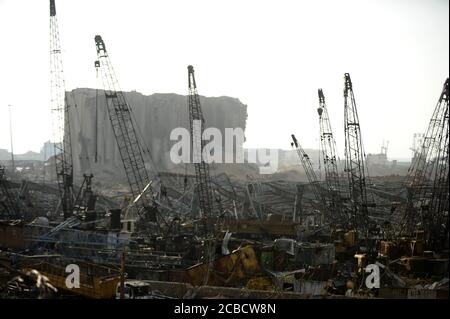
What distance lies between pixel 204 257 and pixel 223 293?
19.2ft

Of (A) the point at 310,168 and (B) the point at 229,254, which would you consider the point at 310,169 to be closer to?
(A) the point at 310,168

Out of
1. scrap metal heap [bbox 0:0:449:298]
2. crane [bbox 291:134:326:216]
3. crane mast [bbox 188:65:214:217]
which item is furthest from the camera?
crane [bbox 291:134:326:216]

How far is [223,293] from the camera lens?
16.4m

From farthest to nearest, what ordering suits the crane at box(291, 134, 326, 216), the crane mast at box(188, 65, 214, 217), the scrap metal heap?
the crane at box(291, 134, 326, 216), the crane mast at box(188, 65, 214, 217), the scrap metal heap

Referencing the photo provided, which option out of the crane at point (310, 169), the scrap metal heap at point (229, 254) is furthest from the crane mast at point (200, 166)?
the crane at point (310, 169)

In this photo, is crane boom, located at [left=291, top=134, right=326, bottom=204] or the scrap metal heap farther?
crane boom, located at [left=291, top=134, right=326, bottom=204]

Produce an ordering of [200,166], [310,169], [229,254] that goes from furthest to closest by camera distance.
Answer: [310,169] → [200,166] → [229,254]

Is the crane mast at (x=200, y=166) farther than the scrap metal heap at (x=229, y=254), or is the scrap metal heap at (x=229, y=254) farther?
the crane mast at (x=200, y=166)

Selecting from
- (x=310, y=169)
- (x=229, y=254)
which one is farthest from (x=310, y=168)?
(x=229, y=254)

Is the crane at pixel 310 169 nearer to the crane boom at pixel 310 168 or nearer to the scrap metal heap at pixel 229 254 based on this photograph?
the crane boom at pixel 310 168

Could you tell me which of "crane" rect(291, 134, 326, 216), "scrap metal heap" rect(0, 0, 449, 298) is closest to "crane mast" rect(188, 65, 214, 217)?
"scrap metal heap" rect(0, 0, 449, 298)

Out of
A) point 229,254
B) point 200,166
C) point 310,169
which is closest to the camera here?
point 229,254

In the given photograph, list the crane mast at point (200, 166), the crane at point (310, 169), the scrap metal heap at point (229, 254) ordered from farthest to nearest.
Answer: the crane at point (310, 169) < the crane mast at point (200, 166) < the scrap metal heap at point (229, 254)

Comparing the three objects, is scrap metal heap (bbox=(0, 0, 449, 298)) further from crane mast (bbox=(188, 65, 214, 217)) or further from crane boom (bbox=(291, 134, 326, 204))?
crane boom (bbox=(291, 134, 326, 204))
